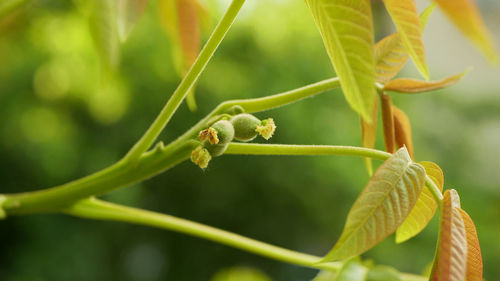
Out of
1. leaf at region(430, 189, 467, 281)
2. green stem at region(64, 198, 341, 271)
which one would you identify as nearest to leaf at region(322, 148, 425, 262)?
leaf at region(430, 189, 467, 281)

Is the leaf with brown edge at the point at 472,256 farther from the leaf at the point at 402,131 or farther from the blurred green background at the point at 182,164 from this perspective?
the blurred green background at the point at 182,164

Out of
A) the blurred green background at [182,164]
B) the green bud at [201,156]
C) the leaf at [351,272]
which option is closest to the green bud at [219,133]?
the green bud at [201,156]

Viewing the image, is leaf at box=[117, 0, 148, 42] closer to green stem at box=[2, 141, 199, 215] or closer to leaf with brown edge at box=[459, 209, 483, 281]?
green stem at box=[2, 141, 199, 215]

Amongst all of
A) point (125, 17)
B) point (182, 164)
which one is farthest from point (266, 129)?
point (182, 164)

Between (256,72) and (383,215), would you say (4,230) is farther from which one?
(383,215)

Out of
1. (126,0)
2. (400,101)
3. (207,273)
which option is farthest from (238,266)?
(126,0)

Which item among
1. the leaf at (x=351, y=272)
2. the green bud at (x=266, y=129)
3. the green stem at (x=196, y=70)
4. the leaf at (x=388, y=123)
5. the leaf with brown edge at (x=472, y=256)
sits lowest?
the leaf at (x=351, y=272)
